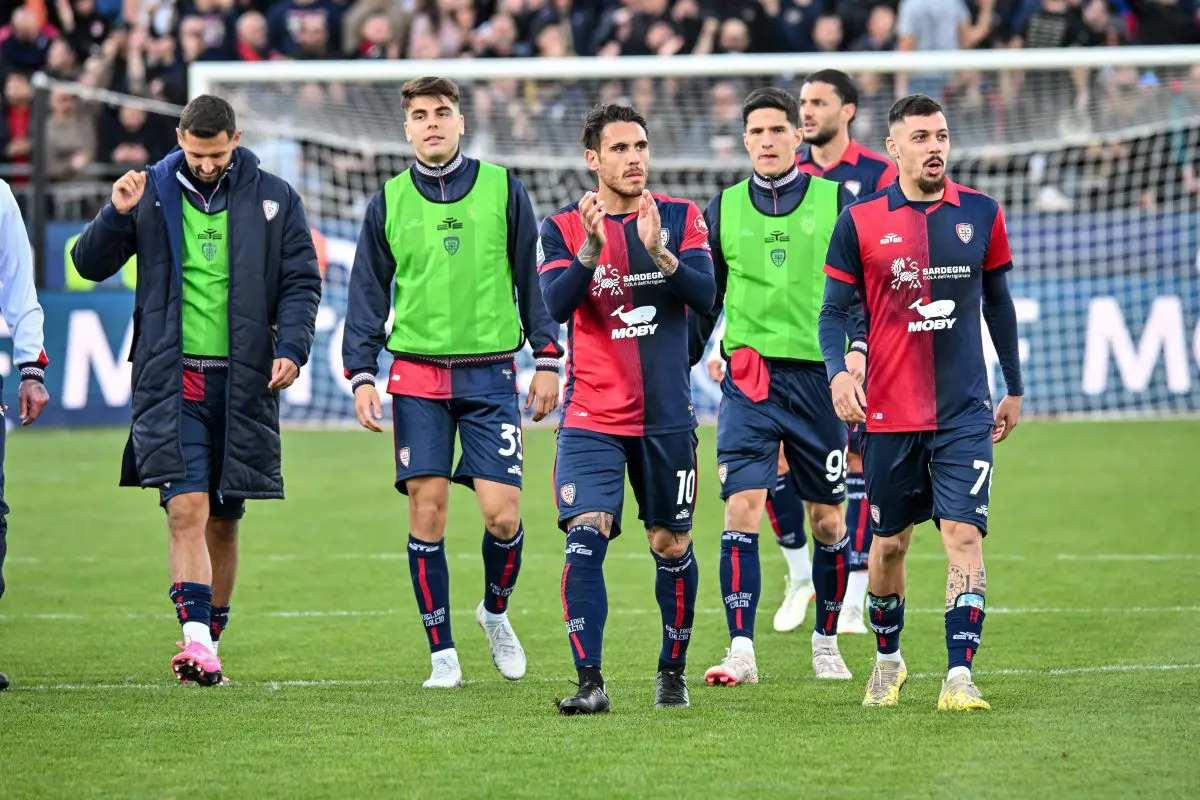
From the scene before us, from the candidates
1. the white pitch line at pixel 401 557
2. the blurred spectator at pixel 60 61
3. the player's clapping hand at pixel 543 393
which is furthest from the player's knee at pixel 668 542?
the blurred spectator at pixel 60 61

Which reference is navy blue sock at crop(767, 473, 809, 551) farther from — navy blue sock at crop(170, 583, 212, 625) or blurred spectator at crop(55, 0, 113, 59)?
blurred spectator at crop(55, 0, 113, 59)

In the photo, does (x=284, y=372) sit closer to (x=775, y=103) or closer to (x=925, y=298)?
(x=775, y=103)

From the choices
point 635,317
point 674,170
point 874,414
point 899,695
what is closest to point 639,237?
point 635,317

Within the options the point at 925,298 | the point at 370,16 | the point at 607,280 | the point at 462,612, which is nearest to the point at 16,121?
the point at 370,16

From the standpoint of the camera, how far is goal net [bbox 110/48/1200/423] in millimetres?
17938

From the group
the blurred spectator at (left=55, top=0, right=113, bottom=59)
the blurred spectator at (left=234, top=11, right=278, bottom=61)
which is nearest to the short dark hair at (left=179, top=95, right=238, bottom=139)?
the blurred spectator at (left=234, top=11, right=278, bottom=61)

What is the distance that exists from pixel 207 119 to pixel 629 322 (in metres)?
1.97

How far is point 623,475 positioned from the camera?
7.10 m

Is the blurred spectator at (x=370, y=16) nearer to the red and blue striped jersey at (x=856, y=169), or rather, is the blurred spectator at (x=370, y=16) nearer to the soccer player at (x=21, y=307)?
the red and blue striped jersey at (x=856, y=169)

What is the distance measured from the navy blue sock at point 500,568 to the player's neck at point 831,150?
2640 millimetres

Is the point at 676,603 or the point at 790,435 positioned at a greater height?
the point at 790,435

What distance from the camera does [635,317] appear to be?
718cm

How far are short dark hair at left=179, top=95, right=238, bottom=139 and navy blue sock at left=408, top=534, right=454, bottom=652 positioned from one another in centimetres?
180

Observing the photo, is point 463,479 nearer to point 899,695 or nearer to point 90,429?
point 899,695
